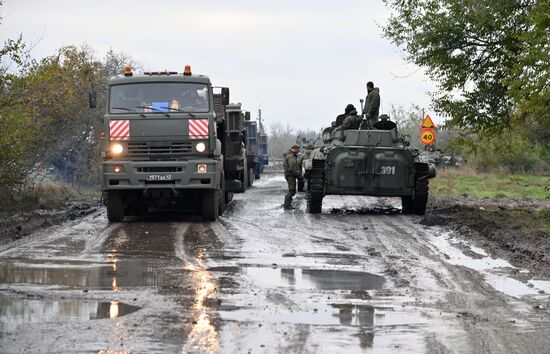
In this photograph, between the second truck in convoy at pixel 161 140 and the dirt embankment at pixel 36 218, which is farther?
the second truck in convoy at pixel 161 140

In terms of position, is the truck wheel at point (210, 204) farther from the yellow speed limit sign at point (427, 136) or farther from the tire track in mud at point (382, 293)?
the yellow speed limit sign at point (427, 136)

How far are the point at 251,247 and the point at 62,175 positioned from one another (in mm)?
24510

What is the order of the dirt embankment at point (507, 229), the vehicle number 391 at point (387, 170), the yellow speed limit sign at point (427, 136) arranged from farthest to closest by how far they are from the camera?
the yellow speed limit sign at point (427, 136) < the vehicle number 391 at point (387, 170) < the dirt embankment at point (507, 229)

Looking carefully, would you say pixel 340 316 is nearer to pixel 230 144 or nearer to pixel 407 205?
pixel 230 144

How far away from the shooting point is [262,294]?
985cm

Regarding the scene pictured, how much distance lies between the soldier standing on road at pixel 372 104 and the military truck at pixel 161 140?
18.5 feet

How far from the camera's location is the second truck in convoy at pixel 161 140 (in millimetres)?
17922

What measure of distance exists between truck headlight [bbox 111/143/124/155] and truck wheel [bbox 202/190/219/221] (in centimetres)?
181

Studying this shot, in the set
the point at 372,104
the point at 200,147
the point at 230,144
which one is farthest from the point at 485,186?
the point at 200,147

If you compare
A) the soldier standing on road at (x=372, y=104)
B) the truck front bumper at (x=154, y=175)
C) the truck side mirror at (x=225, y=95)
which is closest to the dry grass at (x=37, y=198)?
the truck front bumper at (x=154, y=175)

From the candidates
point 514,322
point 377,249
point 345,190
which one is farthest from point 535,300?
point 345,190

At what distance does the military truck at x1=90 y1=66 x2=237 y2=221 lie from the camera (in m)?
17.9

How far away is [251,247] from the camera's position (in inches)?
562

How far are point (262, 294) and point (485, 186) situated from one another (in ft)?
89.9
